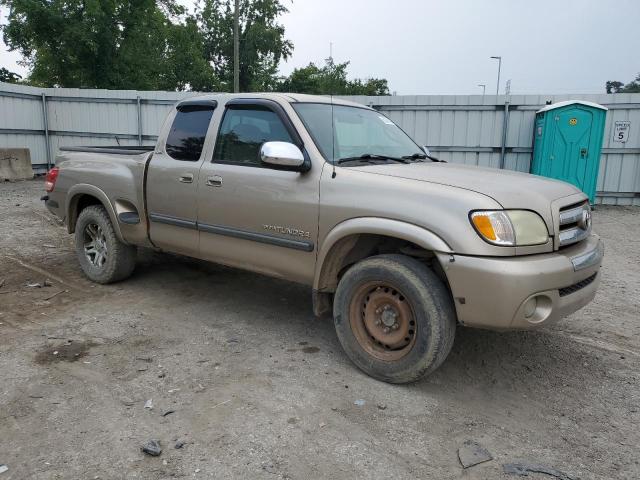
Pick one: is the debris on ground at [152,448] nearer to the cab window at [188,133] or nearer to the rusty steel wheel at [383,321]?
the rusty steel wheel at [383,321]

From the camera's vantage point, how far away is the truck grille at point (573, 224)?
3.27m

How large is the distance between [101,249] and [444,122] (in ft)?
29.5

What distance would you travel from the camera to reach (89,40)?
917 inches

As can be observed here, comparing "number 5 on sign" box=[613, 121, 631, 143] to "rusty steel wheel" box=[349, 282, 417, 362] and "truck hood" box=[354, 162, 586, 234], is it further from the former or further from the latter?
"rusty steel wheel" box=[349, 282, 417, 362]

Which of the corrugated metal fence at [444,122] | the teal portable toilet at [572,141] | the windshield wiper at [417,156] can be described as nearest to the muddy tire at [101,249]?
the windshield wiper at [417,156]

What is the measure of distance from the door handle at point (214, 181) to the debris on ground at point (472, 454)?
2.62 meters

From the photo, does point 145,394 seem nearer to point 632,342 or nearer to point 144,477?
point 144,477

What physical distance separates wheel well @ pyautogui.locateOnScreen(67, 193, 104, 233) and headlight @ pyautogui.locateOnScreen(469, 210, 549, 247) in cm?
418

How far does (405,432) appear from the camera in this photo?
2.95 m

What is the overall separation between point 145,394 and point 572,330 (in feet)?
11.6

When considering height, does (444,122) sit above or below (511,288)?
above

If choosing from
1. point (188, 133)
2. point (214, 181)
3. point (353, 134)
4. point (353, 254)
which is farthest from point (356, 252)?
point (188, 133)

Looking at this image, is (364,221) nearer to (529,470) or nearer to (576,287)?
(576,287)

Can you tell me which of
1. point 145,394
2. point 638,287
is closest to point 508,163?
point 638,287
